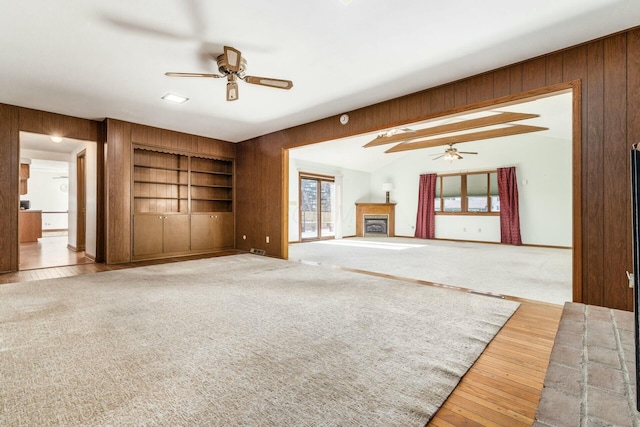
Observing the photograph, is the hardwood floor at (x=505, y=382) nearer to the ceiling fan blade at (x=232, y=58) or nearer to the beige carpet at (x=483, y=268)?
the beige carpet at (x=483, y=268)

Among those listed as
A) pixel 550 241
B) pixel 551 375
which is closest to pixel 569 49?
pixel 551 375

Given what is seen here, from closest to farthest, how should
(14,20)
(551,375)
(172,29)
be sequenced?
1. (551,375)
2. (14,20)
3. (172,29)

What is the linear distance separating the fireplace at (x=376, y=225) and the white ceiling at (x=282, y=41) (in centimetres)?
685

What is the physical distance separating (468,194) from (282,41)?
8259mm

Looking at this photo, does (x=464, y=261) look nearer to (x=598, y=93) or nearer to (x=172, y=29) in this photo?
(x=598, y=93)

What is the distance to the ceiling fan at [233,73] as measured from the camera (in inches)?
111

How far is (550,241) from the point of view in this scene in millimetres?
A: 7594

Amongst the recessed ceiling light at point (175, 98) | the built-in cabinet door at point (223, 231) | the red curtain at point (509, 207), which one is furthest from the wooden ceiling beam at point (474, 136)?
the recessed ceiling light at point (175, 98)

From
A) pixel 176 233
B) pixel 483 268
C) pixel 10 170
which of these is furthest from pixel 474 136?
pixel 10 170

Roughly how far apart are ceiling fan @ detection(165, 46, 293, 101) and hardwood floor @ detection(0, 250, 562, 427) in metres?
2.90

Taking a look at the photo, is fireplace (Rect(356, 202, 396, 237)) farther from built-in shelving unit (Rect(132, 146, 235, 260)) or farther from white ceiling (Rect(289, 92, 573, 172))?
built-in shelving unit (Rect(132, 146, 235, 260))

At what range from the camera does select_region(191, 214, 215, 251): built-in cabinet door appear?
6285 millimetres

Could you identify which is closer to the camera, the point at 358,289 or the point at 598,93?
the point at 598,93

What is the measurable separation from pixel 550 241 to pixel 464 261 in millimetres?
3943
